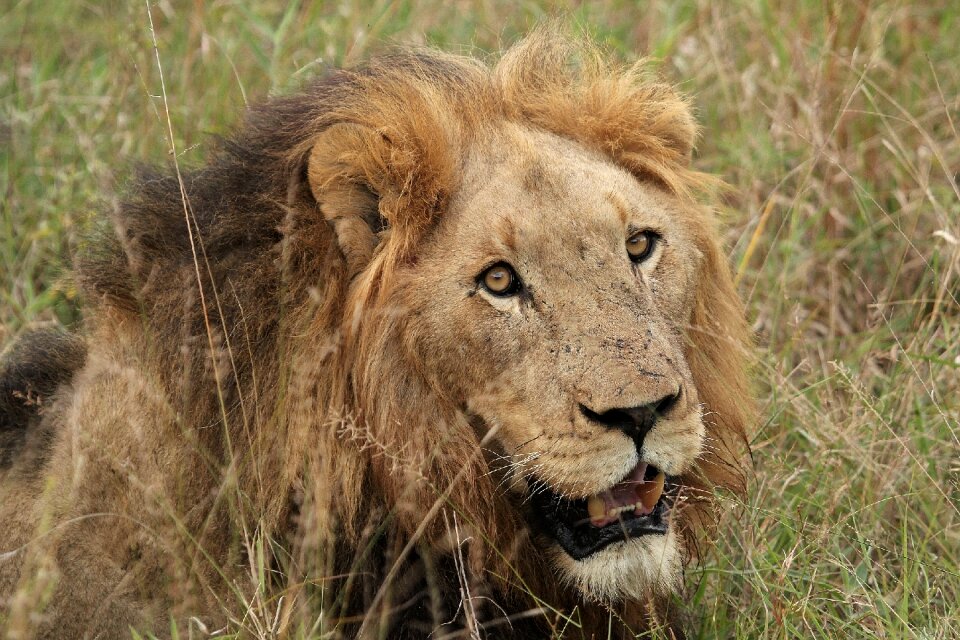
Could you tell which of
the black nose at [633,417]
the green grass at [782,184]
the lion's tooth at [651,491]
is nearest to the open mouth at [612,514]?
the lion's tooth at [651,491]

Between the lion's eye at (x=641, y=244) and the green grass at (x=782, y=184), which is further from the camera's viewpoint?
the green grass at (x=782, y=184)

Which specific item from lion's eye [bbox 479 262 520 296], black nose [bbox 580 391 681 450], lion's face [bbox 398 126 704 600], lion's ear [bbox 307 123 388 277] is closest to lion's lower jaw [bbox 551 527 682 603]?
lion's face [bbox 398 126 704 600]

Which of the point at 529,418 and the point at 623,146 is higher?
the point at 623,146

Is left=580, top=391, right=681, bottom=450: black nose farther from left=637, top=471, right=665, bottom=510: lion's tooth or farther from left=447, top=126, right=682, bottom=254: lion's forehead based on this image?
left=447, top=126, right=682, bottom=254: lion's forehead

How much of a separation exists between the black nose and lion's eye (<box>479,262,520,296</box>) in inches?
15.5

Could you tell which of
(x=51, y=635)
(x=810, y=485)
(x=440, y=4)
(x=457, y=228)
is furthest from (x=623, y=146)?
(x=440, y=4)

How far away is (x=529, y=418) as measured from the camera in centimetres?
324

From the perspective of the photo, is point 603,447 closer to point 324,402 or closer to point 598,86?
point 324,402

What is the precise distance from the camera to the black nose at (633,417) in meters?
3.07

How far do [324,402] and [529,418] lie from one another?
1.97 feet

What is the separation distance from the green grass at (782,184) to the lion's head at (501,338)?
61 cm

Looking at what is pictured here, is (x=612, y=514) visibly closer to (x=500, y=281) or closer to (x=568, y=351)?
(x=568, y=351)

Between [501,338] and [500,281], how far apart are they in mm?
155

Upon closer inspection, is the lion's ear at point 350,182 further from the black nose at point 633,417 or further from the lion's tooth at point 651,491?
the lion's tooth at point 651,491
